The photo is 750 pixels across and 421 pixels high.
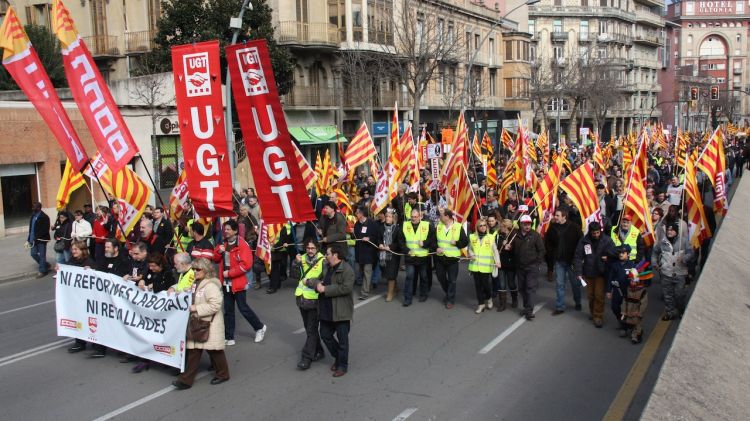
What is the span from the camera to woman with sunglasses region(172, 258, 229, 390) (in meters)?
7.95

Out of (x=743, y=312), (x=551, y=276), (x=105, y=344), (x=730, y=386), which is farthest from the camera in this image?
(x=551, y=276)

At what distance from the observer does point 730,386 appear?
561 centimetres

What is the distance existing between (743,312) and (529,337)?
271cm

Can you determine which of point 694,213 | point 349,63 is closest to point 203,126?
point 694,213

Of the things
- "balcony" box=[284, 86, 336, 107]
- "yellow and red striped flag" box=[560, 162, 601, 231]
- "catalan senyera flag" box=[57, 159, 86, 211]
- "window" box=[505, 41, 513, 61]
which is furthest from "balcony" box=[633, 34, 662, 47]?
"catalan senyera flag" box=[57, 159, 86, 211]

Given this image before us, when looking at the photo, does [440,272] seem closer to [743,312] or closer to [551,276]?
[551,276]

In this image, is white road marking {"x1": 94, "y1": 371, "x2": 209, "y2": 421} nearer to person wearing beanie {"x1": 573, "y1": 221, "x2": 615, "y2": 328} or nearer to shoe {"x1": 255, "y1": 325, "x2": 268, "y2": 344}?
shoe {"x1": 255, "y1": 325, "x2": 268, "y2": 344}

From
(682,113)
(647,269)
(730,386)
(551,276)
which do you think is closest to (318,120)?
(551,276)

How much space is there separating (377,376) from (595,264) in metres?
3.88

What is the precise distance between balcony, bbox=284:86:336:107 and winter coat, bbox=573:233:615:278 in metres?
26.6

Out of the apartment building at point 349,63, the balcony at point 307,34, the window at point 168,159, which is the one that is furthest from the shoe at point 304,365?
the balcony at point 307,34

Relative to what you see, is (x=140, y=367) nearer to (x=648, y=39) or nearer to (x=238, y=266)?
(x=238, y=266)

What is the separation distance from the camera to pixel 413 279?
12.3 meters

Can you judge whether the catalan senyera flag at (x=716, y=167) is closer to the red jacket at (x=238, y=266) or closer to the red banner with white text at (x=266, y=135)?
the red banner with white text at (x=266, y=135)
